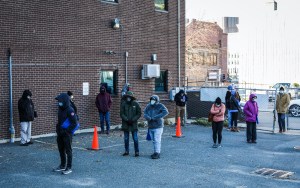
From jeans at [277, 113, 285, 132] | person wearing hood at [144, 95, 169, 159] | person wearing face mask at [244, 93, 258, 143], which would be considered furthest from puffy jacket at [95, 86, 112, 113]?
jeans at [277, 113, 285, 132]

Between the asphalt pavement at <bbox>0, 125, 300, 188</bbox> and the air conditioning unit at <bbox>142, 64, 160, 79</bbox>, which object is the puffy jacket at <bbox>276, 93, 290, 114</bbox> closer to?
the asphalt pavement at <bbox>0, 125, 300, 188</bbox>

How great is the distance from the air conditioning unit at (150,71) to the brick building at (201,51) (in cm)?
3023

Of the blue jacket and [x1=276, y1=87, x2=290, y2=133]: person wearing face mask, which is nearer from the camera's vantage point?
the blue jacket

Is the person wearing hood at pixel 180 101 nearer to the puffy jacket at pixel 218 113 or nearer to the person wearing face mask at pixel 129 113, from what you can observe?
the puffy jacket at pixel 218 113

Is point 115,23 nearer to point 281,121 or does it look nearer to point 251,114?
point 251,114

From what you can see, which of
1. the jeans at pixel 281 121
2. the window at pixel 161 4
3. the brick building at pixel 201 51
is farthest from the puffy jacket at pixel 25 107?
the brick building at pixel 201 51

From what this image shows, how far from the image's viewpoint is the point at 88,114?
18047mm

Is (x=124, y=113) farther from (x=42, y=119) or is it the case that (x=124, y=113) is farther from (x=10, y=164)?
(x=42, y=119)

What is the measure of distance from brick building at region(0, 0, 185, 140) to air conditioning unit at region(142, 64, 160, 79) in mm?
319

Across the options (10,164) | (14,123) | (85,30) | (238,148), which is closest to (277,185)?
(238,148)

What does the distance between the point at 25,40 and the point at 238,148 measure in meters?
8.42

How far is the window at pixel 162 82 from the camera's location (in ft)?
71.2

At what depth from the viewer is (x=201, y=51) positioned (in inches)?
2140

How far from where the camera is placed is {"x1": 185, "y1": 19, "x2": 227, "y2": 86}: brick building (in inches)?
2072
